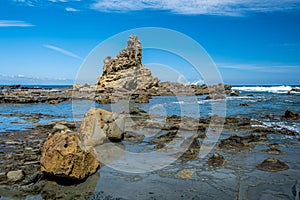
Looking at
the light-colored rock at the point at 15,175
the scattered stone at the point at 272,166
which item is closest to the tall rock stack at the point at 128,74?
the scattered stone at the point at 272,166

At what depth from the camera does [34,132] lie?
40.1 feet

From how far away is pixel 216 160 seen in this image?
7734mm

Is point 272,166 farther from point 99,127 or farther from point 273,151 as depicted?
point 99,127

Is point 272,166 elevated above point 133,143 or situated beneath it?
elevated above

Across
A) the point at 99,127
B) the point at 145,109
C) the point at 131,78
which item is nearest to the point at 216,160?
the point at 99,127

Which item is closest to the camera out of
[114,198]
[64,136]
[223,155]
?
[114,198]

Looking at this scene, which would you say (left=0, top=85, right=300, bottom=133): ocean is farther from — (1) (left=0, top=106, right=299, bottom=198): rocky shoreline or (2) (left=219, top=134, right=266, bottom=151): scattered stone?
(2) (left=219, top=134, right=266, bottom=151): scattered stone

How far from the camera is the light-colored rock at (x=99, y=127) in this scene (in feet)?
30.9

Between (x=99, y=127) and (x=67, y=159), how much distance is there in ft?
12.5

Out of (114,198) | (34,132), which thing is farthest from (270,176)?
(34,132)

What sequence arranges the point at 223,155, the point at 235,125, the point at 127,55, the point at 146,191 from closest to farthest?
the point at 146,191 → the point at 223,155 → the point at 235,125 → the point at 127,55

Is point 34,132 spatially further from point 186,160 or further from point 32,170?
point 186,160

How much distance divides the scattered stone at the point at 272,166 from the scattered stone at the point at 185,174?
6.65 ft

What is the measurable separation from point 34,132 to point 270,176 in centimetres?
1048
